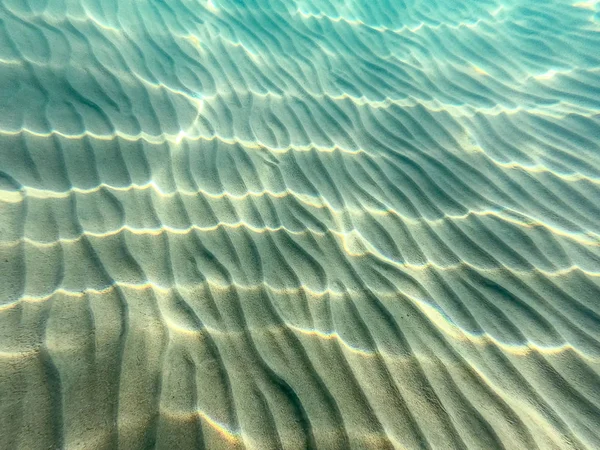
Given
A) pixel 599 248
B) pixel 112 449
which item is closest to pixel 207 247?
pixel 112 449

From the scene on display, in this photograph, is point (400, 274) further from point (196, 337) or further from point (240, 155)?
point (240, 155)

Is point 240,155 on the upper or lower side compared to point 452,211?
lower

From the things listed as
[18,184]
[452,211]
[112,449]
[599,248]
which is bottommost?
[18,184]

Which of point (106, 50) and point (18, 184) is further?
point (106, 50)

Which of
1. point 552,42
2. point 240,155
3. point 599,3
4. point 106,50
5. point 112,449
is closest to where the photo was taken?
point 112,449

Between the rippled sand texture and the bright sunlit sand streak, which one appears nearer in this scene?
the rippled sand texture

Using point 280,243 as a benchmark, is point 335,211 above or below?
above

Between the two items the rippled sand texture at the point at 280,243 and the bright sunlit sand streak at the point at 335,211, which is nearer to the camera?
the rippled sand texture at the point at 280,243

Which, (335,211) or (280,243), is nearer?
(280,243)
